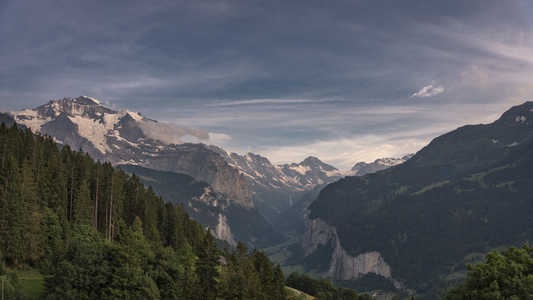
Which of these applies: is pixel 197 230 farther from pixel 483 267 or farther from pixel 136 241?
pixel 483 267

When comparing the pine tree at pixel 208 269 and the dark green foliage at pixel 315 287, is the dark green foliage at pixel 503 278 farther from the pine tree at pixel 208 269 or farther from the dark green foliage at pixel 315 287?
the dark green foliage at pixel 315 287

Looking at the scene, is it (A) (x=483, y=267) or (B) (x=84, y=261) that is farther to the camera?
(B) (x=84, y=261)

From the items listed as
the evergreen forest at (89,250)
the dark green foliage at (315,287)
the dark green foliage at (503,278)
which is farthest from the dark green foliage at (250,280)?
the dark green foliage at (315,287)

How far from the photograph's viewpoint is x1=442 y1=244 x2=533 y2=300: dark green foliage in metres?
40.9

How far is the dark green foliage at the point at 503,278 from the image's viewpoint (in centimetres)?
4088

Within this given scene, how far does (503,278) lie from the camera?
42750mm

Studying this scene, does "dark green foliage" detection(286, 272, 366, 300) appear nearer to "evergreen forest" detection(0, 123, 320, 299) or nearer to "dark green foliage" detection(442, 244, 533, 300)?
"evergreen forest" detection(0, 123, 320, 299)

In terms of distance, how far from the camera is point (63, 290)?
5944 cm

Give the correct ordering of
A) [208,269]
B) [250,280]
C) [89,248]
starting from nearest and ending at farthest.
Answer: [89,248] < [208,269] < [250,280]

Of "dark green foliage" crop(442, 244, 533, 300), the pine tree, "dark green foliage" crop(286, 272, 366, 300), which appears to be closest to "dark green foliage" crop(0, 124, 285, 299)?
the pine tree

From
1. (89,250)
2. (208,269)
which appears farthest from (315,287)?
(89,250)

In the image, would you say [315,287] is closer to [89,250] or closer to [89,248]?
[89,248]

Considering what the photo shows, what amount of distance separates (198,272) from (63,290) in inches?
808

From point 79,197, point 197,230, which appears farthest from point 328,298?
point 79,197
